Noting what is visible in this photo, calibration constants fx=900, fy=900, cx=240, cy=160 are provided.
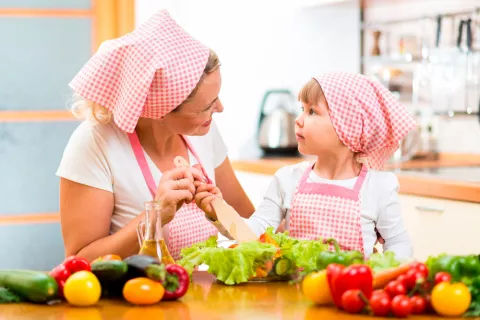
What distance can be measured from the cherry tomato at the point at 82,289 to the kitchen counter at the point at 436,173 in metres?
1.70

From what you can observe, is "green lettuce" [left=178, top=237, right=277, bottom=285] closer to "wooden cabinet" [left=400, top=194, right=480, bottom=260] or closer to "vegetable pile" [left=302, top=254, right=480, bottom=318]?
"vegetable pile" [left=302, top=254, right=480, bottom=318]

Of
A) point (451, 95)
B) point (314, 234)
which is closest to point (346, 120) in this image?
point (314, 234)

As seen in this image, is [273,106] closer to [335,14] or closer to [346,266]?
[335,14]

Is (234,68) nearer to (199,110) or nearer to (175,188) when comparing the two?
(199,110)

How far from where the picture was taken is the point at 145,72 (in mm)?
2064

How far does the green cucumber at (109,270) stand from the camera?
1685mm

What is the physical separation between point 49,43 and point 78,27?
166 mm

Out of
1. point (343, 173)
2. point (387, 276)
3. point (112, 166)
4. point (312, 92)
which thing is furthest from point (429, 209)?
point (387, 276)

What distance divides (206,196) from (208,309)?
17.2 inches

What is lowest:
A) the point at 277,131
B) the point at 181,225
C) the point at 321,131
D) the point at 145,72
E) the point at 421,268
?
the point at 277,131

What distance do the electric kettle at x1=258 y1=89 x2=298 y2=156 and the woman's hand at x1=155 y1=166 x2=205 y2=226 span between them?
2.35m

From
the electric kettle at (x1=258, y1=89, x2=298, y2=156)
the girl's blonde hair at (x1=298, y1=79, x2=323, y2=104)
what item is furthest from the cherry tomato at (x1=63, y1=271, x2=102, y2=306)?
the electric kettle at (x1=258, y1=89, x2=298, y2=156)

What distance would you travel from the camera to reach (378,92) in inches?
92.2

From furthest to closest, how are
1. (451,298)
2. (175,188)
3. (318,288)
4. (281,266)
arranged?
(175,188) → (281,266) → (318,288) → (451,298)
